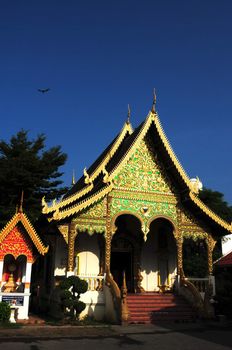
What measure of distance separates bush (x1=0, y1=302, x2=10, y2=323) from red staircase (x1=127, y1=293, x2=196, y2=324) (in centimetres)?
361

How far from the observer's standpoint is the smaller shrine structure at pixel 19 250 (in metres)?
11.5

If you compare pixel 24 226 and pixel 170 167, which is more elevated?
pixel 170 167

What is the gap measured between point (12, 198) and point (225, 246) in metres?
11.5

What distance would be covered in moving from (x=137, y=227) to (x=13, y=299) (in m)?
6.05

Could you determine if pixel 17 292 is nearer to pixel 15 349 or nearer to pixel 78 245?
pixel 78 245

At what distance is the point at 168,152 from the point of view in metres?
14.6

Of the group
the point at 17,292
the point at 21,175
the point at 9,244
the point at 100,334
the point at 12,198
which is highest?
the point at 21,175

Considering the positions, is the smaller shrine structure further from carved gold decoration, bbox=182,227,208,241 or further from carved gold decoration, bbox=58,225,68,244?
carved gold decoration, bbox=182,227,208,241

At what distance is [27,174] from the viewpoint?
66.3ft

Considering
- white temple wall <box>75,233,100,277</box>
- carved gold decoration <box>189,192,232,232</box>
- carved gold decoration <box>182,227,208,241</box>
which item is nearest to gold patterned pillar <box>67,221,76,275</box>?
white temple wall <box>75,233,100,277</box>

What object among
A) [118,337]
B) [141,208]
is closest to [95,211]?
[141,208]

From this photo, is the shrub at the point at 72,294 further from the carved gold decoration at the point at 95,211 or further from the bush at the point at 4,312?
the carved gold decoration at the point at 95,211

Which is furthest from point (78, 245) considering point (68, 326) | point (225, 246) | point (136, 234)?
point (225, 246)

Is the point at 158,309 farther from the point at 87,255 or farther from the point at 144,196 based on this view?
the point at 144,196
